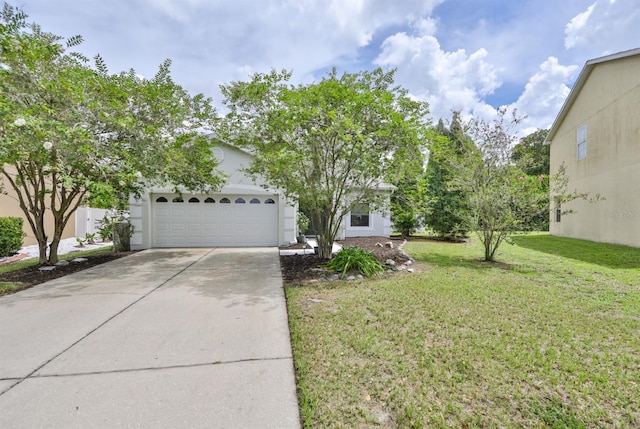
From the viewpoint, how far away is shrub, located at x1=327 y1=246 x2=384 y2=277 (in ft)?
22.3

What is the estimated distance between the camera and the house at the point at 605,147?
10.6 metres

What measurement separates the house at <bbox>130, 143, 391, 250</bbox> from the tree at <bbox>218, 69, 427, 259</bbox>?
3.72 meters

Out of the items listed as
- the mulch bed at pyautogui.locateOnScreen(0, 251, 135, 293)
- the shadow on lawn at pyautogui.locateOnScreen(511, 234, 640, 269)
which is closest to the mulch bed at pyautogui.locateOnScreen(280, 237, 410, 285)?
the shadow on lawn at pyautogui.locateOnScreen(511, 234, 640, 269)

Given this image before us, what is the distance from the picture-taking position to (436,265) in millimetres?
7852

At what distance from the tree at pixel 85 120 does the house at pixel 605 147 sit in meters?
11.1

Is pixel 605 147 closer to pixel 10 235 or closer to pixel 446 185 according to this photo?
pixel 446 185

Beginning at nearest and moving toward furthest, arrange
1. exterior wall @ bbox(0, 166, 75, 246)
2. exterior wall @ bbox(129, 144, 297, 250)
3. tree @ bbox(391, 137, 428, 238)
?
tree @ bbox(391, 137, 428, 238) → exterior wall @ bbox(129, 144, 297, 250) → exterior wall @ bbox(0, 166, 75, 246)

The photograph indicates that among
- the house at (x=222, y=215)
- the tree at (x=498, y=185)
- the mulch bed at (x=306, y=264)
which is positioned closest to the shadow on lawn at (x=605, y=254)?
the tree at (x=498, y=185)

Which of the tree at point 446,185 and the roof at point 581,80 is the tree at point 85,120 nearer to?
the tree at point 446,185

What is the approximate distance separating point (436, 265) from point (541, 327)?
4.08 m

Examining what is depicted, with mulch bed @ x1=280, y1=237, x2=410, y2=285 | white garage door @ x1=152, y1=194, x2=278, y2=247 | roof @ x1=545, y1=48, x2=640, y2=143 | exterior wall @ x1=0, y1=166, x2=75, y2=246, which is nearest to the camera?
mulch bed @ x1=280, y1=237, x2=410, y2=285

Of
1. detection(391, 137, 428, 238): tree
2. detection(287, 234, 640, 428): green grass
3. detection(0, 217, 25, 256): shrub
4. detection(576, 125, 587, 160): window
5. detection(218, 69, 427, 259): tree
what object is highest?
A: detection(576, 125, 587, 160): window

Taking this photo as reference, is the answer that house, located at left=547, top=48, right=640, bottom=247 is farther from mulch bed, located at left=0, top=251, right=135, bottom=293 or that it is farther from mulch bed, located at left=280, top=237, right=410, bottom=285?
mulch bed, located at left=0, top=251, right=135, bottom=293

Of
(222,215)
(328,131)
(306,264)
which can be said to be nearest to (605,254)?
(306,264)
